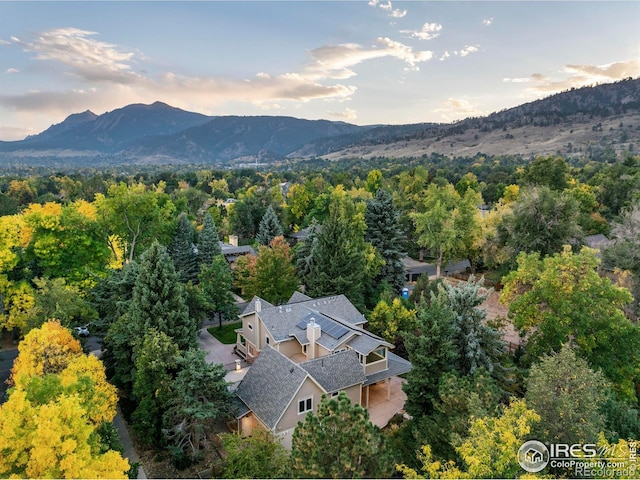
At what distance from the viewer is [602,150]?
469ft

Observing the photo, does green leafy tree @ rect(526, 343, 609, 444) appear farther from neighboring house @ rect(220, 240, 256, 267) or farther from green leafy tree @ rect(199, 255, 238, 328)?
neighboring house @ rect(220, 240, 256, 267)

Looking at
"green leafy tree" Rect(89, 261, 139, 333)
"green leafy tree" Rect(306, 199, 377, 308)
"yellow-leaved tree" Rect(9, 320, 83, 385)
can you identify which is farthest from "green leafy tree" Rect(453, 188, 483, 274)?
"yellow-leaved tree" Rect(9, 320, 83, 385)

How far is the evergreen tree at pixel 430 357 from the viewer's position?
1867cm

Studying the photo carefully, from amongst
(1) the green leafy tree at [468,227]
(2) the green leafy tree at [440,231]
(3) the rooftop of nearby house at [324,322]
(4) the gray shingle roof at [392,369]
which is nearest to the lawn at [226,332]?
(3) the rooftop of nearby house at [324,322]

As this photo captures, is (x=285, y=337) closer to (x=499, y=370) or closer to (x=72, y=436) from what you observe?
(x=499, y=370)

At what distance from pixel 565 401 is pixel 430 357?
Answer: 6403 millimetres

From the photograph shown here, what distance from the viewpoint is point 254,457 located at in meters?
15.0

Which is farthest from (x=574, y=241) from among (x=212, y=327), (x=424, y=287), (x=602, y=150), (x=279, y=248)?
(x=602, y=150)

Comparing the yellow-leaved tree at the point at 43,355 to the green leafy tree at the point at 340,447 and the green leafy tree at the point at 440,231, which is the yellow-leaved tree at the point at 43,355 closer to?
the green leafy tree at the point at 340,447

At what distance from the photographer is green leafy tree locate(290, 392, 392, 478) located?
11117 millimetres

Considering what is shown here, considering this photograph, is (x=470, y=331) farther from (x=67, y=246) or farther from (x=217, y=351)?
(x=67, y=246)

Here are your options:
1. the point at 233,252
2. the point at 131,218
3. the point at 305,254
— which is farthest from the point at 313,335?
the point at 233,252

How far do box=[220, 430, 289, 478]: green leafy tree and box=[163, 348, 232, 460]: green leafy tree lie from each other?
3049 mm

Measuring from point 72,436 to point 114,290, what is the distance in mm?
17702
